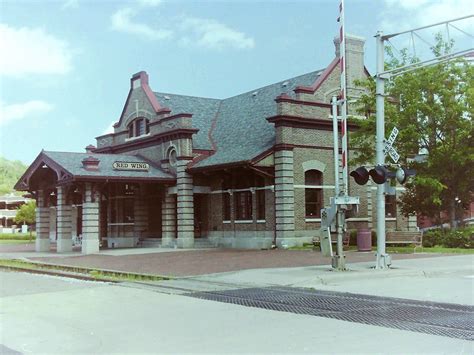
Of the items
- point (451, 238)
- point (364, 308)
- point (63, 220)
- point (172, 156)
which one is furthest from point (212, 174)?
point (364, 308)

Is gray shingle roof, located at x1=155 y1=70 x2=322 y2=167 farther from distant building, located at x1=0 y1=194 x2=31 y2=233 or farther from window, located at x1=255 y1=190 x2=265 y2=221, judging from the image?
distant building, located at x1=0 y1=194 x2=31 y2=233

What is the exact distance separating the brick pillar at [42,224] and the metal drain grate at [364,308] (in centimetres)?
2272

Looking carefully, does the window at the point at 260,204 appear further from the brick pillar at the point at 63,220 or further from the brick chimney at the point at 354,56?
the brick pillar at the point at 63,220

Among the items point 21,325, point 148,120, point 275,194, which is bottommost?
point 21,325

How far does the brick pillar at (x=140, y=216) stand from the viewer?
35969mm

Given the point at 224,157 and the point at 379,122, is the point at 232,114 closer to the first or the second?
the point at 224,157

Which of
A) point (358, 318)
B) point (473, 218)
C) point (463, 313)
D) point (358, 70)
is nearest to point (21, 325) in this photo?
point (358, 318)

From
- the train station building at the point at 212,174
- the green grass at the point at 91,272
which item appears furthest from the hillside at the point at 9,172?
the green grass at the point at 91,272

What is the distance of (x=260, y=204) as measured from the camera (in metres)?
30.6

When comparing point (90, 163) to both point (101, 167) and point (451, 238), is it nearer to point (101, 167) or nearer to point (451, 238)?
point (101, 167)

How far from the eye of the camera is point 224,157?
3147 cm

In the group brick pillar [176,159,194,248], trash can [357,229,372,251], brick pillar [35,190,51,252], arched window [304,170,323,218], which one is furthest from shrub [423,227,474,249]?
brick pillar [35,190,51,252]

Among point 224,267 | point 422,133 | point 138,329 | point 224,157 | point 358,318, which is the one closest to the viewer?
point 138,329

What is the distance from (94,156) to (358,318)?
79.1ft
